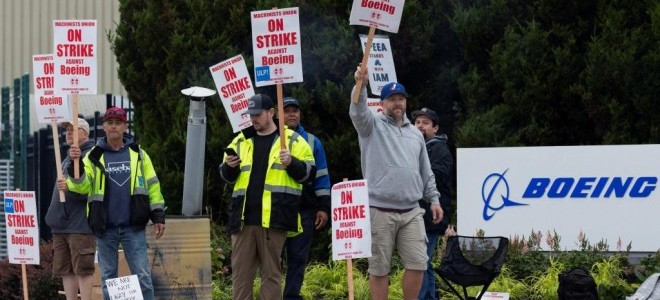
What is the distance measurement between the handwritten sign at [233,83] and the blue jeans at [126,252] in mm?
1535

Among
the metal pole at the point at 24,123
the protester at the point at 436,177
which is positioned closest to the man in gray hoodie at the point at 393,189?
the protester at the point at 436,177

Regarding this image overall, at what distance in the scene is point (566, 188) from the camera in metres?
14.5

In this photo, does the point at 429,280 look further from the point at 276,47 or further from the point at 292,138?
the point at 276,47

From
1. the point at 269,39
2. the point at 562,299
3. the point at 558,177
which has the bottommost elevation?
the point at 562,299

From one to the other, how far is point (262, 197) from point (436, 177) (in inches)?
75.5

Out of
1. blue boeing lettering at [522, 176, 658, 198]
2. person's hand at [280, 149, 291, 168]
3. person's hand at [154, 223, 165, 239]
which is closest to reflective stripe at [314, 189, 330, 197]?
person's hand at [280, 149, 291, 168]

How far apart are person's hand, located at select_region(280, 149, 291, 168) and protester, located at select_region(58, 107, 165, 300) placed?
4.99ft

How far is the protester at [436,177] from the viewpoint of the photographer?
11727mm

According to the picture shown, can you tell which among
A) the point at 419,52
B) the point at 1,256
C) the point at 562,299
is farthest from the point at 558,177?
the point at 1,256

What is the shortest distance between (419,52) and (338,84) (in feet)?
3.40

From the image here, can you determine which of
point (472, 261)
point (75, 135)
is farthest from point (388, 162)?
point (75, 135)

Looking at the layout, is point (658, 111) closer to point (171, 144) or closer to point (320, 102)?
point (320, 102)

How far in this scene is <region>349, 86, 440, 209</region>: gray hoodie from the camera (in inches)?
416

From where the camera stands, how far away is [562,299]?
10680mm
